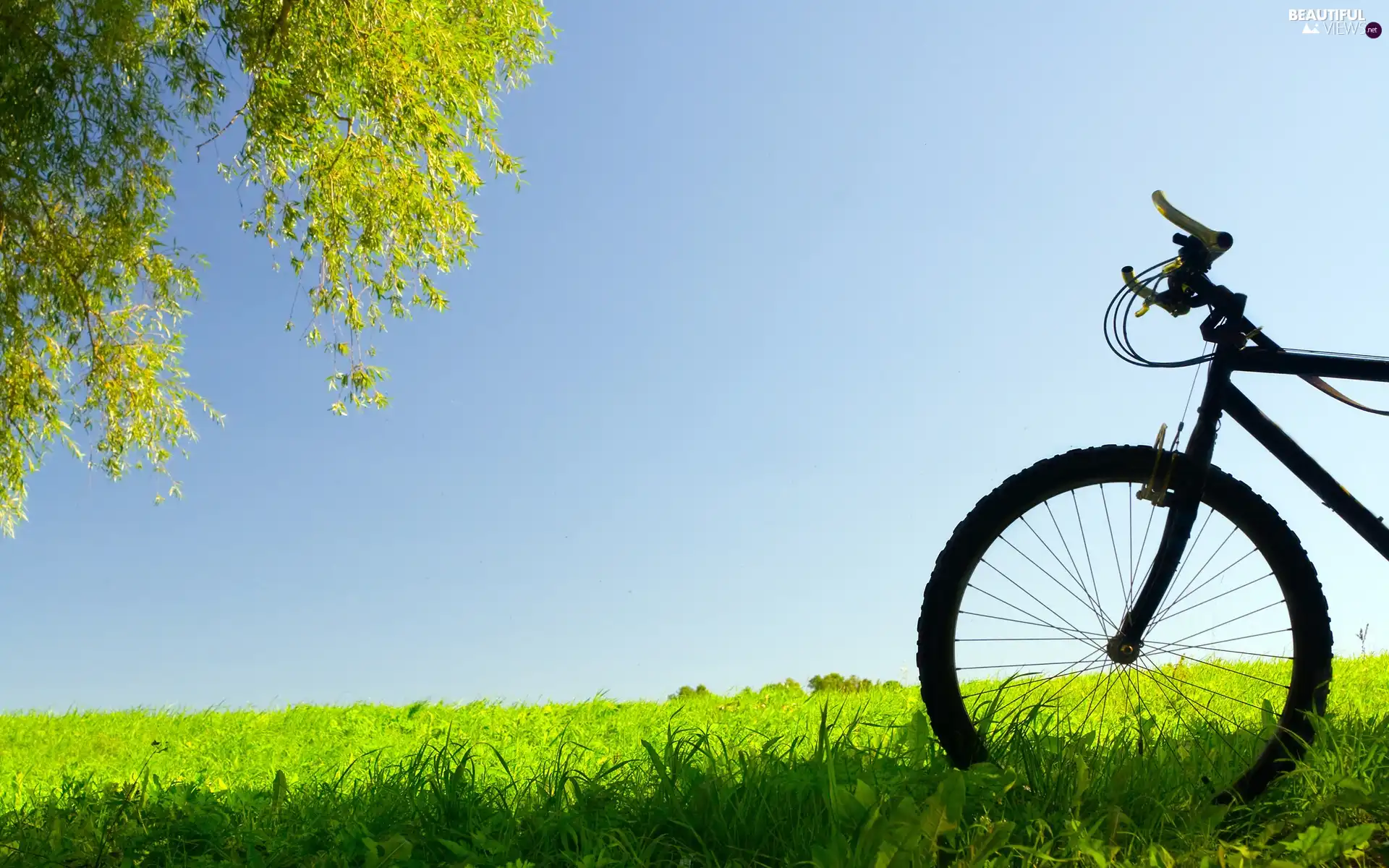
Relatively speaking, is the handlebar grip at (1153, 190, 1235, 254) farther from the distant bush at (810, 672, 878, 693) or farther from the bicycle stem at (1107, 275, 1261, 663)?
the distant bush at (810, 672, 878, 693)

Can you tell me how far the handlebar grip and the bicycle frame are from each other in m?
0.32

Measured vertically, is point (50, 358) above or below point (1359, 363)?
above

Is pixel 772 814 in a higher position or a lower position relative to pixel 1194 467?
lower

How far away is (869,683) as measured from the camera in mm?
8945

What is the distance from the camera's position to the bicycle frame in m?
3.25

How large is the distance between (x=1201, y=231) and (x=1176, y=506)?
→ 0.92 m

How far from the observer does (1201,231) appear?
3.35 m

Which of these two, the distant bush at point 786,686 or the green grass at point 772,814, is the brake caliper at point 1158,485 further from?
the distant bush at point 786,686

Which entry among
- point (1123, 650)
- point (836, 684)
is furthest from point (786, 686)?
point (1123, 650)

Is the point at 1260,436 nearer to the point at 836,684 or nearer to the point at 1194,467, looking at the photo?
the point at 1194,467

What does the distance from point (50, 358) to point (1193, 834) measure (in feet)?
34.6

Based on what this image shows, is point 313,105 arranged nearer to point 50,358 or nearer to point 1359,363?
point 50,358

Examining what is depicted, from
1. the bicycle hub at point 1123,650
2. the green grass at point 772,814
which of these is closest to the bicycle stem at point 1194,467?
the bicycle hub at point 1123,650

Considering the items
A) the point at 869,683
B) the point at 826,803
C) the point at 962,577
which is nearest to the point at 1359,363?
the point at 962,577
